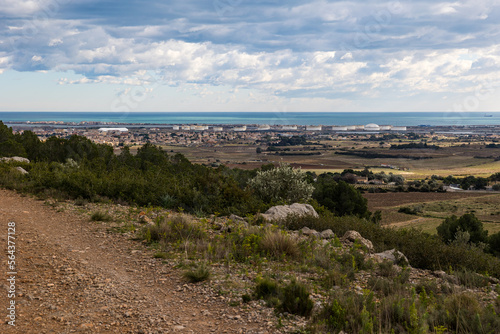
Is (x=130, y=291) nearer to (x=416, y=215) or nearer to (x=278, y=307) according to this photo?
(x=278, y=307)

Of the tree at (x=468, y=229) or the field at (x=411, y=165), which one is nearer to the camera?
the tree at (x=468, y=229)

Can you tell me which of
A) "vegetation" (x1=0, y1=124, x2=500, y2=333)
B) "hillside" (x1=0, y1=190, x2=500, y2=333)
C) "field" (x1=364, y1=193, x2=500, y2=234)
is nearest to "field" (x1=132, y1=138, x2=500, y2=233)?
"field" (x1=364, y1=193, x2=500, y2=234)

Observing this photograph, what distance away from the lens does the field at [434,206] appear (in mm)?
40344

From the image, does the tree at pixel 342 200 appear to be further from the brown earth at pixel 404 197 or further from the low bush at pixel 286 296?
the brown earth at pixel 404 197

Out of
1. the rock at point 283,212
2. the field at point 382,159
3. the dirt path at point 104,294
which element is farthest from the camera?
the field at point 382,159

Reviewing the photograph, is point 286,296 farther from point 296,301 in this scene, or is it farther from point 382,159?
point 382,159

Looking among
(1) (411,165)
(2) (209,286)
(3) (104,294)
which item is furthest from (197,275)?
(1) (411,165)

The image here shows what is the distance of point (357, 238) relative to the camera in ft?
30.8

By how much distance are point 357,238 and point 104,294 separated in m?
6.34

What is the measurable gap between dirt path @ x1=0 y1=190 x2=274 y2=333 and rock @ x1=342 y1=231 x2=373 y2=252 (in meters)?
4.89

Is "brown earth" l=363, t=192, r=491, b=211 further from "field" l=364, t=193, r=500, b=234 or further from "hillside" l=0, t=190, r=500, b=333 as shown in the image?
"hillside" l=0, t=190, r=500, b=333

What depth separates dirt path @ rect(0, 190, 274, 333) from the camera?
4457 mm

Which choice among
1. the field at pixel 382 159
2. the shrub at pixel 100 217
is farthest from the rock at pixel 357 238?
the field at pixel 382 159

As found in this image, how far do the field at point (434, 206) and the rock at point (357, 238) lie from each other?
28.5m
